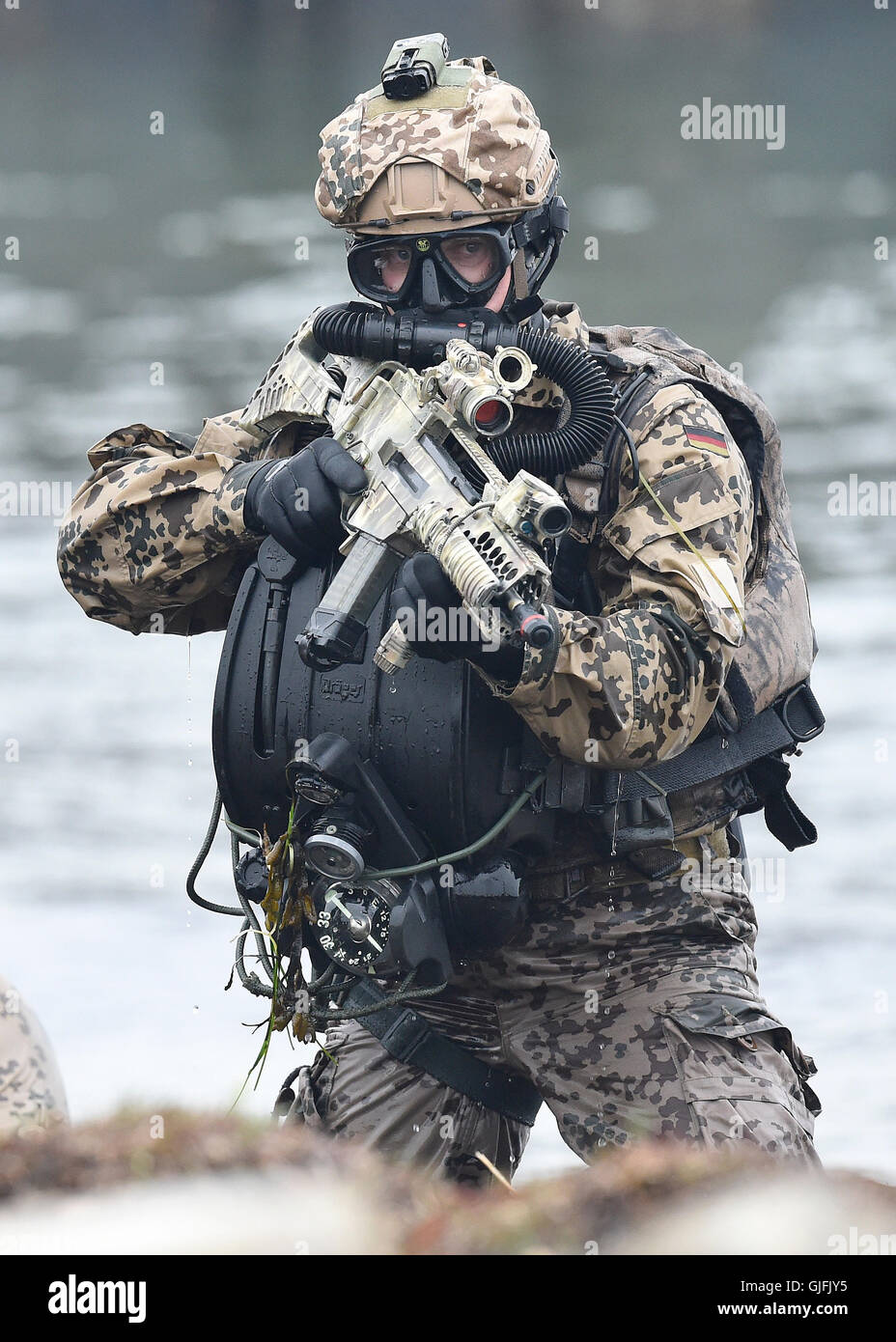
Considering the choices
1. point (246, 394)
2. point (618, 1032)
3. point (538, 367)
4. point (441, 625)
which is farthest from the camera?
point (246, 394)

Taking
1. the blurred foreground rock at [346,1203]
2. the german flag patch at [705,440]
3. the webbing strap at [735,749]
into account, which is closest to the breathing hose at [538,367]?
the german flag patch at [705,440]

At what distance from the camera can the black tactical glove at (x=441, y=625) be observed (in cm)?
386

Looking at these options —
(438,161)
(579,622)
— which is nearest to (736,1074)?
(579,622)

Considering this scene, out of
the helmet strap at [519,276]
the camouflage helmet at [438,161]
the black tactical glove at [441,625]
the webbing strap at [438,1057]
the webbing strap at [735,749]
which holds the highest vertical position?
the camouflage helmet at [438,161]

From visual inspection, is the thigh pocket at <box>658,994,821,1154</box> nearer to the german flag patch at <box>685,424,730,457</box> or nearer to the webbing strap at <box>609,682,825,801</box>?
the webbing strap at <box>609,682,825,801</box>

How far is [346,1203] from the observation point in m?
2.56

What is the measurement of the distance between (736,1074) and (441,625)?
39.6 inches

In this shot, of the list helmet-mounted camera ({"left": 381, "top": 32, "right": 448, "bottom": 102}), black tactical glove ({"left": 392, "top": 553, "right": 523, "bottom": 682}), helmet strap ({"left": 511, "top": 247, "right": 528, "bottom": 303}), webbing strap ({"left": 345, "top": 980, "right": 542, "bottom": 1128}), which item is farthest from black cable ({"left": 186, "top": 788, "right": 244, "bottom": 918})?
helmet-mounted camera ({"left": 381, "top": 32, "right": 448, "bottom": 102})

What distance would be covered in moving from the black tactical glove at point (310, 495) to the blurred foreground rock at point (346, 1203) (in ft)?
5.25

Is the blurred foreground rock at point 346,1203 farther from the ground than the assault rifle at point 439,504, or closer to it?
closer to it

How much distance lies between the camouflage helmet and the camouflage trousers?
4.03 ft

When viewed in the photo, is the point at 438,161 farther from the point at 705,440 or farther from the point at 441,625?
the point at 441,625

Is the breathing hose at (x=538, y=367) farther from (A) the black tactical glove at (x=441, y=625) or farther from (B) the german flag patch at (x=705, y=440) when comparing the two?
(A) the black tactical glove at (x=441, y=625)
